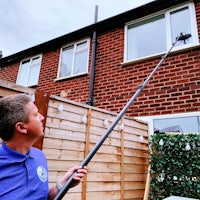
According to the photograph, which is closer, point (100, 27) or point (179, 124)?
point (179, 124)

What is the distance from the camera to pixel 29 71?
853 centimetres

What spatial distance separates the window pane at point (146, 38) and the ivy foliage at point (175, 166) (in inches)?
99.9

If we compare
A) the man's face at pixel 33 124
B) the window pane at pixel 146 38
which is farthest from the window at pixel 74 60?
the man's face at pixel 33 124

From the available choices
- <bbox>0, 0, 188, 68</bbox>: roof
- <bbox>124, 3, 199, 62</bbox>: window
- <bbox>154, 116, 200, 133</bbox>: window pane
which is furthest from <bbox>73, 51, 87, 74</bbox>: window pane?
<bbox>154, 116, 200, 133</bbox>: window pane

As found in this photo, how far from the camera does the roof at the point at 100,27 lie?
19.1 feet

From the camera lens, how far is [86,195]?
10.5ft

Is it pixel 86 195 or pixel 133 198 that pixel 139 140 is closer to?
pixel 133 198

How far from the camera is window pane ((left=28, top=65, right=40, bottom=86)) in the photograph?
8.18 metres

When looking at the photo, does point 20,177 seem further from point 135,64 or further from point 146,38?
point 146,38

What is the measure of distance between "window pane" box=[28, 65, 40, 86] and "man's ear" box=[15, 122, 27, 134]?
7084 millimetres

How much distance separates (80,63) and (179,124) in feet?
12.8

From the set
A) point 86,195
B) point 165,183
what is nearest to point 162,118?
point 165,183

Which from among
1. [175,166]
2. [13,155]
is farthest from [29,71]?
[13,155]

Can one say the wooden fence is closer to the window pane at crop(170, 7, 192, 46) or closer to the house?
the house
